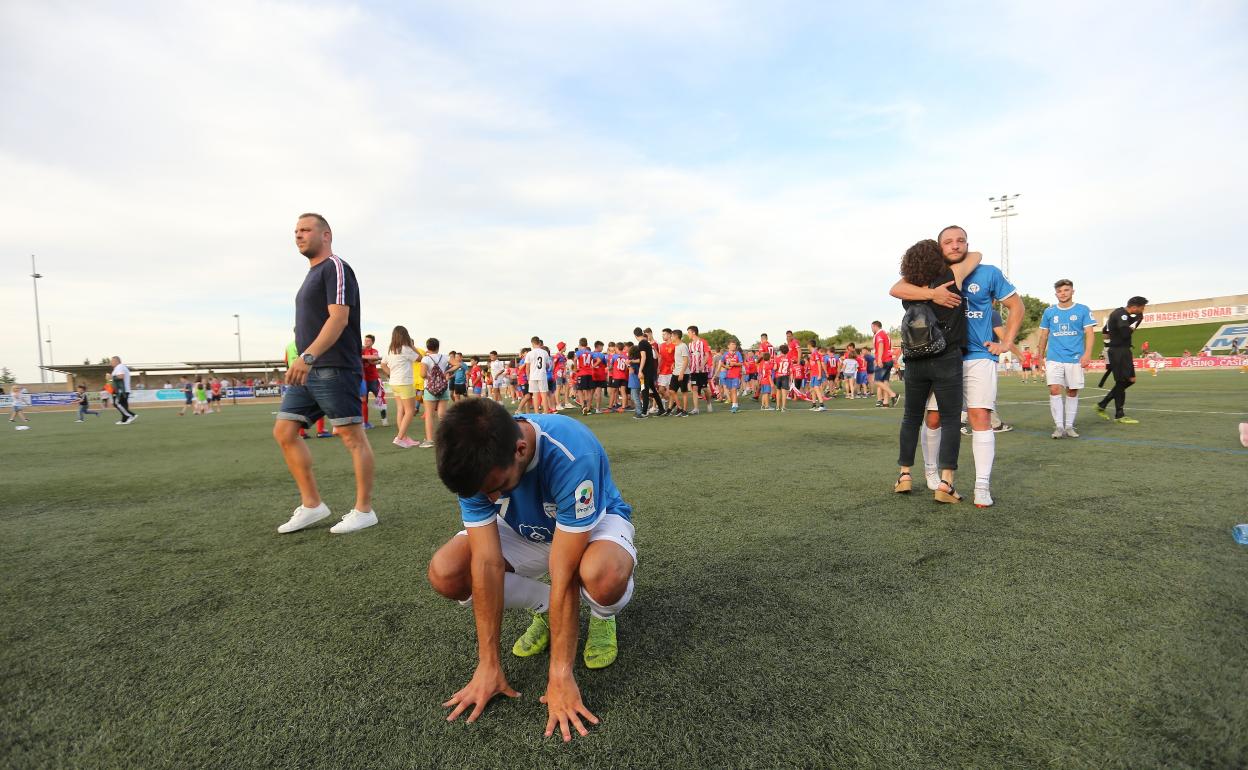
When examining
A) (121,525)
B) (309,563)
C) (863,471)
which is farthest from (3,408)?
(863,471)

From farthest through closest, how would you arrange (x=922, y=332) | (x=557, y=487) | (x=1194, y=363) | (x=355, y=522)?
1. (x=1194, y=363)
2. (x=922, y=332)
3. (x=355, y=522)
4. (x=557, y=487)

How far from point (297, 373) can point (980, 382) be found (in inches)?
187

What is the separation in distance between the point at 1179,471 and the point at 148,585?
24.2ft

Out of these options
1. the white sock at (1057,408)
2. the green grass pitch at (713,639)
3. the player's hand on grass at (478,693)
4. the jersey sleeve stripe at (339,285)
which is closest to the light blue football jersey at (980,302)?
the green grass pitch at (713,639)

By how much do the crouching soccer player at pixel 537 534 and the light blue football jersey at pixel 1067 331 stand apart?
7541 mm

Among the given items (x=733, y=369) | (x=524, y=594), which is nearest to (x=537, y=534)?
(x=524, y=594)

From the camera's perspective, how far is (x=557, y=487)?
1.71 metres

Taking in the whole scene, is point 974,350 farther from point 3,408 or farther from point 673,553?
point 3,408

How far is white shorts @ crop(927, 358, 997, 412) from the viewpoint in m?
3.82

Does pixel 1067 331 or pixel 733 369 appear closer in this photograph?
pixel 1067 331

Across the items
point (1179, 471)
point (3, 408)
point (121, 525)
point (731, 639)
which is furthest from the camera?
point (3, 408)

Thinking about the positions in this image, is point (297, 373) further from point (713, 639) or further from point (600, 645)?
point (713, 639)

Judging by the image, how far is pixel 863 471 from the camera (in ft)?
16.5

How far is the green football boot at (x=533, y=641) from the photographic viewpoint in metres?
2.02
